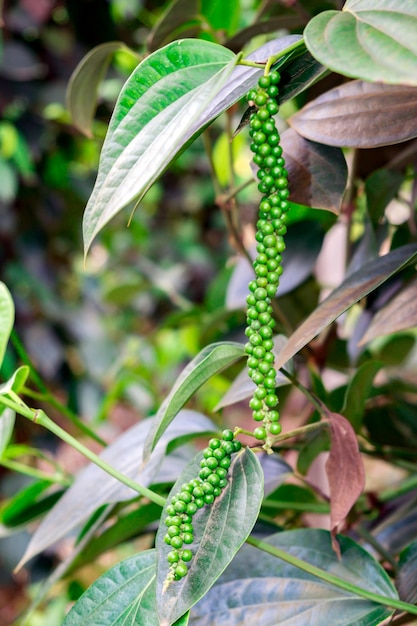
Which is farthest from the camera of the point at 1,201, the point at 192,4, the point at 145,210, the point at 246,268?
the point at 145,210

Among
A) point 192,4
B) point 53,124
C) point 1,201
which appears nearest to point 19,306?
point 1,201

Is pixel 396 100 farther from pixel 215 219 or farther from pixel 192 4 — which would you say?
pixel 215 219

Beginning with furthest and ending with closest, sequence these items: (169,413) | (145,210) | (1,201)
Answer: (145,210) < (1,201) < (169,413)

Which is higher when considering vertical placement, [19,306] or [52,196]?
[52,196]

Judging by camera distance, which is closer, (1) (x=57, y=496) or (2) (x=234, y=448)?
(2) (x=234, y=448)

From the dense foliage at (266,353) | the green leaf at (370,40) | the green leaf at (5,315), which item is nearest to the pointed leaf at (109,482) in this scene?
the dense foliage at (266,353)

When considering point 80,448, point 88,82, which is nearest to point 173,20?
point 88,82

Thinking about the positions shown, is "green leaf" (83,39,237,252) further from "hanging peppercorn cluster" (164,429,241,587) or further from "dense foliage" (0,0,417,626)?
"hanging peppercorn cluster" (164,429,241,587)
